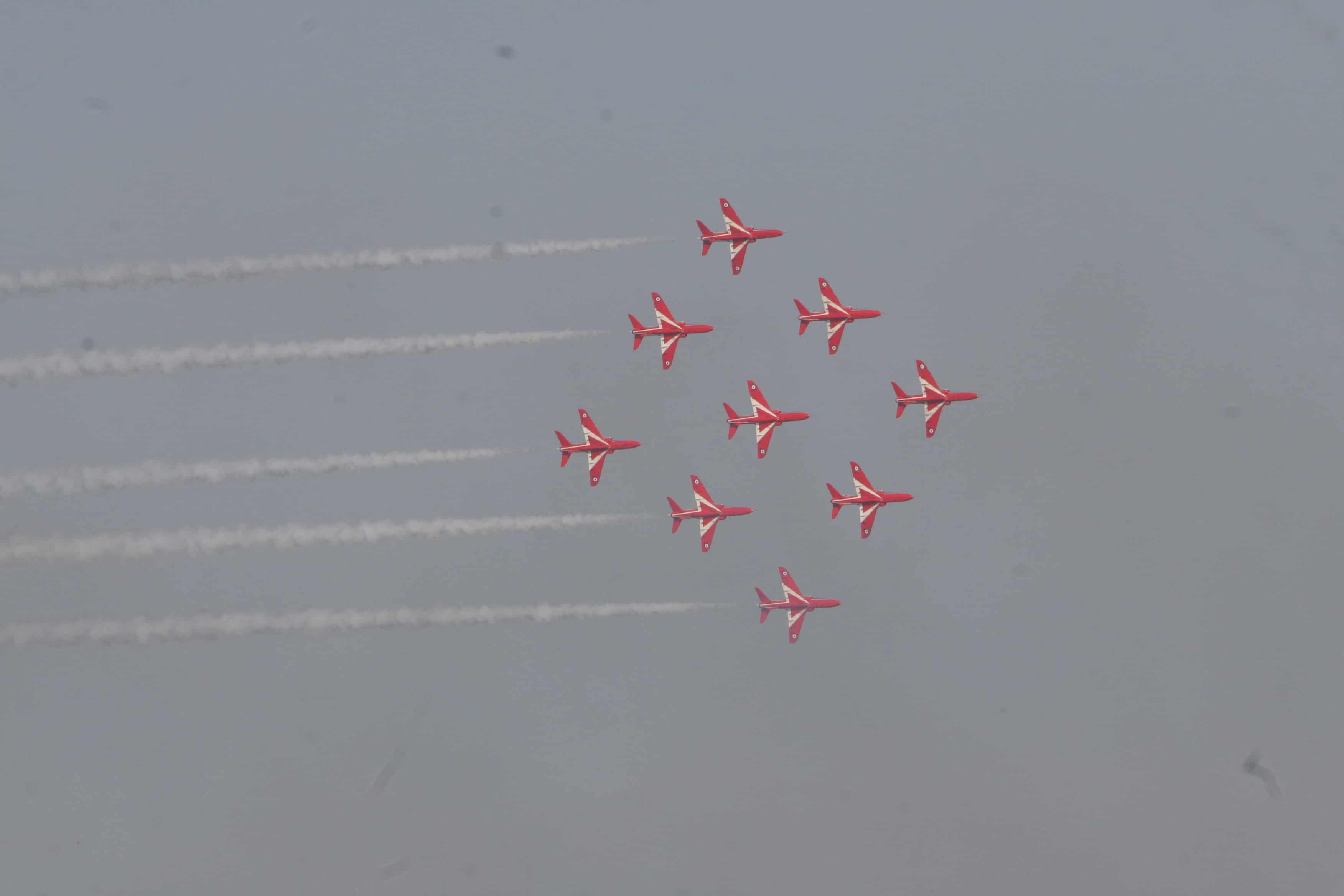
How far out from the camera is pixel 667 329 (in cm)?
9962

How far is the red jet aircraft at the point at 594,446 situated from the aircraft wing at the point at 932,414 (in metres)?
15.8

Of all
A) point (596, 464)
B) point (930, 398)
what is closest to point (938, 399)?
point (930, 398)

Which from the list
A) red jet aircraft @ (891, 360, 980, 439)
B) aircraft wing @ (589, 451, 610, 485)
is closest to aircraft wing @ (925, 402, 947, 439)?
red jet aircraft @ (891, 360, 980, 439)

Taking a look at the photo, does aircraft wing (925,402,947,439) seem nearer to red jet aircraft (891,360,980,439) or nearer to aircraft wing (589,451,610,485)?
red jet aircraft (891,360,980,439)

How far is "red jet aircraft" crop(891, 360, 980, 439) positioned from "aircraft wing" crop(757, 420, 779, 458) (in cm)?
666

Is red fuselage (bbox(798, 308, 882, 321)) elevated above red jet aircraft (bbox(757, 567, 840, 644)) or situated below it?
above

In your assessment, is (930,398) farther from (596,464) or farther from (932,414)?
(596,464)

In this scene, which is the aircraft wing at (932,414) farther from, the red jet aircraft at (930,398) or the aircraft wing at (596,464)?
the aircraft wing at (596,464)

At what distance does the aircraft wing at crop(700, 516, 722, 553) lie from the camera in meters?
101

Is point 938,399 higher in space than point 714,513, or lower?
higher

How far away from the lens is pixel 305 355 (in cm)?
9400

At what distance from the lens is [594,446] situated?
323 feet

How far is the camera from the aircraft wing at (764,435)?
101 metres

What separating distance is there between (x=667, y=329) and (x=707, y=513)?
9837mm
